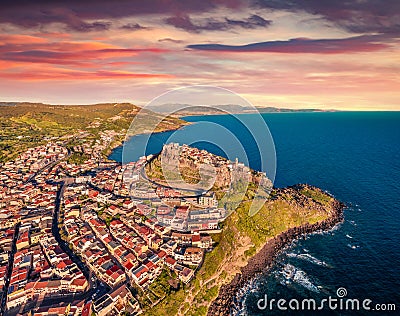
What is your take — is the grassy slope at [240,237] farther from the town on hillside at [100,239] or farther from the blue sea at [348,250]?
the blue sea at [348,250]

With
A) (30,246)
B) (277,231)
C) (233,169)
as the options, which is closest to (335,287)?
(277,231)

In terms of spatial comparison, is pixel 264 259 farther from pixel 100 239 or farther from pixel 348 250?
pixel 100 239

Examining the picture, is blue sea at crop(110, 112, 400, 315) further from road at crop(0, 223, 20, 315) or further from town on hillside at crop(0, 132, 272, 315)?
road at crop(0, 223, 20, 315)

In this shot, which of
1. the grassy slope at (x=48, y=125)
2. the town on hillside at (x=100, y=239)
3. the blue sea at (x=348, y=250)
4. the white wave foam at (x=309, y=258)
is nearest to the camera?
the town on hillside at (x=100, y=239)

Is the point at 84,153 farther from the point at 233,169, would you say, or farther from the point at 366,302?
the point at 366,302
